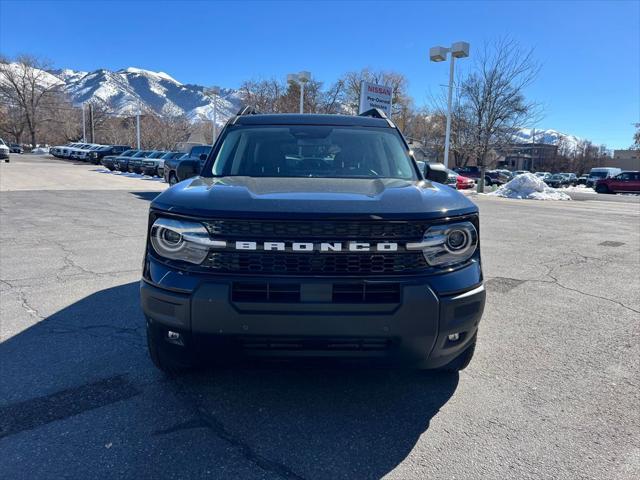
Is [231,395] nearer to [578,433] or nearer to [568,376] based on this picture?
[578,433]

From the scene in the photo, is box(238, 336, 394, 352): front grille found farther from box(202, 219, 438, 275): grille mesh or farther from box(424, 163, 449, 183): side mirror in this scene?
box(424, 163, 449, 183): side mirror

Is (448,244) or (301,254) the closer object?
(301,254)

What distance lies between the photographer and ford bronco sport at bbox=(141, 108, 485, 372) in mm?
2254

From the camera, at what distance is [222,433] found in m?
2.49

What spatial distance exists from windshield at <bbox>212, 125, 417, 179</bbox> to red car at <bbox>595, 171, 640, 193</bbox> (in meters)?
36.9

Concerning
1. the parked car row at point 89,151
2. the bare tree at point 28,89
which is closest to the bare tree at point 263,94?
the parked car row at point 89,151

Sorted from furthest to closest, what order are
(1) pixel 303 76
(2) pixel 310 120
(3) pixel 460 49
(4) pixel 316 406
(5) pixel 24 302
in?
(1) pixel 303 76 → (3) pixel 460 49 → (5) pixel 24 302 → (2) pixel 310 120 → (4) pixel 316 406

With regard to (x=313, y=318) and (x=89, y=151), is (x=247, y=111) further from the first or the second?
(x=89, y=151)

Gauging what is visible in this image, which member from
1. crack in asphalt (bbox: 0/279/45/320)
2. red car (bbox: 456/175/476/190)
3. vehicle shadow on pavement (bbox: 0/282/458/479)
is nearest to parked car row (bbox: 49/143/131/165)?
red car (bbox: 456/175/476/190)

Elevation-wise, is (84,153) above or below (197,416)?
above

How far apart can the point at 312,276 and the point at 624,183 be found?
38.9 meters

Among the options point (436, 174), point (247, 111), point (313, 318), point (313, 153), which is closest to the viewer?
point (313, 318)

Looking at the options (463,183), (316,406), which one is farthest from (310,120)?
(463,183)

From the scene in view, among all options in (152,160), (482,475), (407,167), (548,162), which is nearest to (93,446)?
(482,475)
